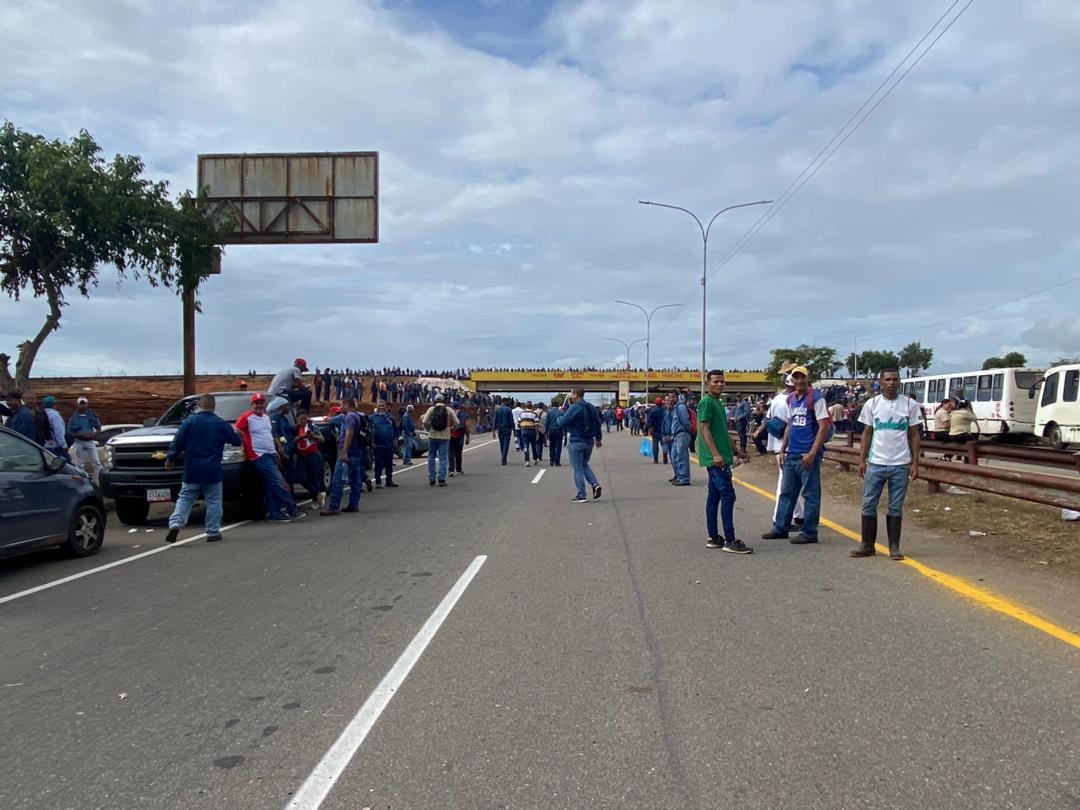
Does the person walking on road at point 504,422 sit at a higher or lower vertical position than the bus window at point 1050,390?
lower

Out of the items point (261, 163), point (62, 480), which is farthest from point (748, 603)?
point (261, 163)

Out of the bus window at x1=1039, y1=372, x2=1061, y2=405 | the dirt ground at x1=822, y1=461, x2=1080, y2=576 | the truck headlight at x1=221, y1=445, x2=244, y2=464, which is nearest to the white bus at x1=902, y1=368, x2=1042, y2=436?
the bus window at x1=1039, y1=372, x2=1061, y2=405

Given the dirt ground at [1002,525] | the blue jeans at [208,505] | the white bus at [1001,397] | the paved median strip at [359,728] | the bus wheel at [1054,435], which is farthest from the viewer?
the white bus at [1001,397]

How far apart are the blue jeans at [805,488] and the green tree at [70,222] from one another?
47.5 feet

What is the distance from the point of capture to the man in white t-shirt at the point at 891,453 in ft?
26.8

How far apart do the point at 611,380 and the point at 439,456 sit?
89.3m

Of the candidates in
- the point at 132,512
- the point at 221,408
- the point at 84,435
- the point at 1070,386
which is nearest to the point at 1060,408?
the point at 1070,386

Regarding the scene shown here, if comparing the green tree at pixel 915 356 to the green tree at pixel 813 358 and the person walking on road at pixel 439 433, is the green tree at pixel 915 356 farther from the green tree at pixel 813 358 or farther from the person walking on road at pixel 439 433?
the person walking on road at pixel 439 433

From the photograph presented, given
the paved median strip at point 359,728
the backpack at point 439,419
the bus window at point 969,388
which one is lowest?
the paved median strip at point 359,728

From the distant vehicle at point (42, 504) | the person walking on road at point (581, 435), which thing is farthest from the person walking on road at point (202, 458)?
the person walking on road at point (581, 435)

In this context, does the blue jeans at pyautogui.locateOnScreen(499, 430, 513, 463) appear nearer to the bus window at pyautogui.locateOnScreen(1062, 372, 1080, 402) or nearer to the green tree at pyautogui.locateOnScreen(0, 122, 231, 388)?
the green tree at pyautogui.locateOnScreen(0, 122, 231, 388)

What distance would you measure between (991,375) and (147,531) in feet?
88.8

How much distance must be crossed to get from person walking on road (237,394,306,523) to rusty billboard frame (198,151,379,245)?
1146 centimetres

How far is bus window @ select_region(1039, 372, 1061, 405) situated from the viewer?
2419 centimetres
